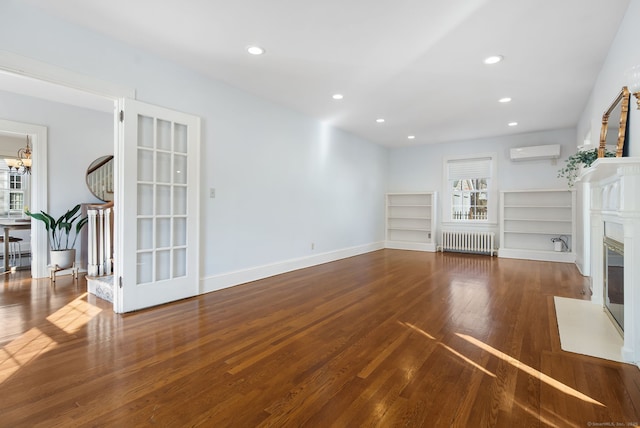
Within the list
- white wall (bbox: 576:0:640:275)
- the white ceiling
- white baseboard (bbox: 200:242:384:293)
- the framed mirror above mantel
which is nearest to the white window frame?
the white ceiling

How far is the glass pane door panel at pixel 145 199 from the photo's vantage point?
10.7 ft

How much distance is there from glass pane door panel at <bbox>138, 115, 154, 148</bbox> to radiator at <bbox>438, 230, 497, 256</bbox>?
6659 mm

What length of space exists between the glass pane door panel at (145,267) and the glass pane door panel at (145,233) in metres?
0.08

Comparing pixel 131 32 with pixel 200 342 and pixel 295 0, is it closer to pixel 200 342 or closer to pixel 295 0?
pixel 295 0

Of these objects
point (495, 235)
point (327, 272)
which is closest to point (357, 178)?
point (327, 272)

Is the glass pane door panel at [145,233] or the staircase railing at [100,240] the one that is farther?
the staircase railing at [100,240]

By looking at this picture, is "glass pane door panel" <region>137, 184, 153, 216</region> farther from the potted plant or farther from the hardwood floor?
the potted plant

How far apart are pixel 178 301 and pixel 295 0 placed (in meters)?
3.18

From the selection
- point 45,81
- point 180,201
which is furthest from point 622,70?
point 45,81

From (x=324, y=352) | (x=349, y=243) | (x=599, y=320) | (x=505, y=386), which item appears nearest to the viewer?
(x=505, y=386)

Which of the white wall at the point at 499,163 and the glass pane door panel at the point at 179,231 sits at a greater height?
the white wall at the point at 499,163

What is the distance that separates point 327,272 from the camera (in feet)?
16.8

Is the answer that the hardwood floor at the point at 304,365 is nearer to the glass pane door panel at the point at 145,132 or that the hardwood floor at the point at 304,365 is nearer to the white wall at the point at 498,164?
the glass pane door panel at the point at 145,132

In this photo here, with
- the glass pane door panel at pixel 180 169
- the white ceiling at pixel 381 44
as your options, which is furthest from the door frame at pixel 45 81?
the glass pane door panel at pixel 180 169
